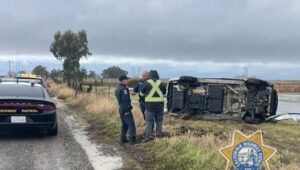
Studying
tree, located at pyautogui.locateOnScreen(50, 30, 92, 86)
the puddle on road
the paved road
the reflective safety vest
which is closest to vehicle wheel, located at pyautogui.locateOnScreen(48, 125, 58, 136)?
the paved road

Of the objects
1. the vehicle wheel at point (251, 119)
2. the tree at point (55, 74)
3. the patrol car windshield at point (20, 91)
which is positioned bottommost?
the tree at point (55, 74)

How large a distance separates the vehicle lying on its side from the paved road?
5.16m

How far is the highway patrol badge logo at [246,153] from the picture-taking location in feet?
22.8

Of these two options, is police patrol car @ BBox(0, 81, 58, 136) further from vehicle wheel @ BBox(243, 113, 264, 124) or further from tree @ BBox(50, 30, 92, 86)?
tree @ BBox(50, 30, 92, 86)

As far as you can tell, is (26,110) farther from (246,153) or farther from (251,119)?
(251,119)

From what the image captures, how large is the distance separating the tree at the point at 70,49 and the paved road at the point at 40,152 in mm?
39868

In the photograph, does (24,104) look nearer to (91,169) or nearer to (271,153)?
(91,169)

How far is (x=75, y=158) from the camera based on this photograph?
991cm

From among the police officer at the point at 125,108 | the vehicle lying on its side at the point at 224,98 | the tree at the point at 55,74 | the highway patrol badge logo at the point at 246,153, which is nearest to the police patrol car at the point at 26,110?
the police officer at the point at 125,108

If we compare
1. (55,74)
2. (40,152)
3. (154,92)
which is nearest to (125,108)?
(154,92)

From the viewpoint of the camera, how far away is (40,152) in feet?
34.8

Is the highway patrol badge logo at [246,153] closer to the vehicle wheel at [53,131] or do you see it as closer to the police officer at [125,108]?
the police officer at [125,108]

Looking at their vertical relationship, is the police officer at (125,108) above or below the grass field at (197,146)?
above

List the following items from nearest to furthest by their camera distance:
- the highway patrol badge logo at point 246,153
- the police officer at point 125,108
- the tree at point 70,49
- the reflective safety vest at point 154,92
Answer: the highway patrol badge logo at point 246,153
the reflective safety vest at point 154,92
the police officer at point 125,108
the tree at point 70,49
